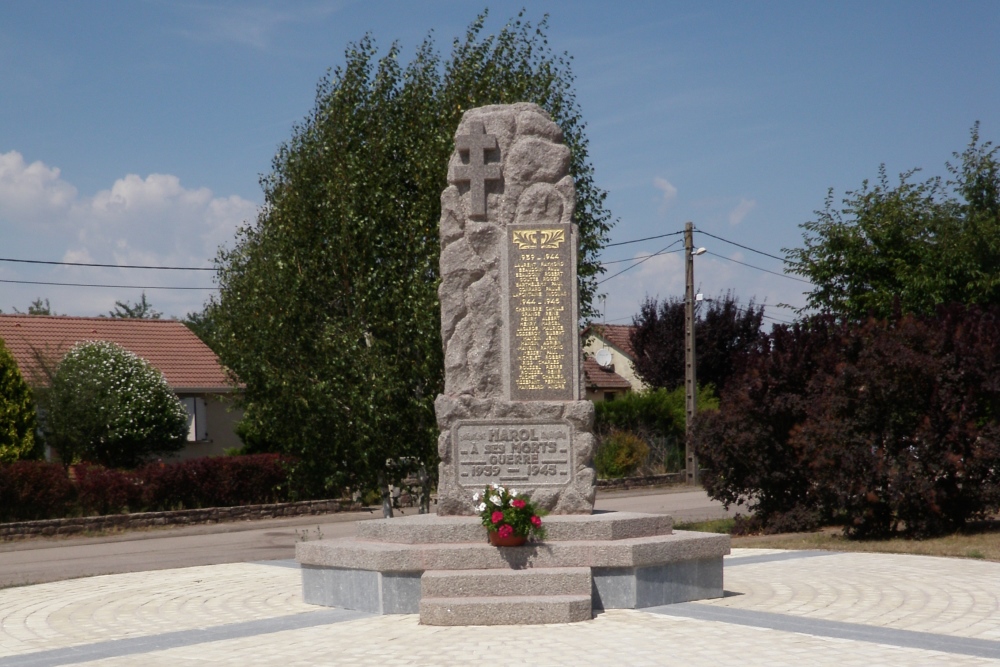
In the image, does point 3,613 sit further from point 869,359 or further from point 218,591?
point 869,359

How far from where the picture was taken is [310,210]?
17219mm

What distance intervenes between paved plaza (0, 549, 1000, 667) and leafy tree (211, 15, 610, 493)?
5116 millimetres

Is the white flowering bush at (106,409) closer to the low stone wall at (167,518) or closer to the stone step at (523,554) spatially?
the low stone wall at (167,518)

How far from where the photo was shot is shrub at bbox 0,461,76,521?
21108mm

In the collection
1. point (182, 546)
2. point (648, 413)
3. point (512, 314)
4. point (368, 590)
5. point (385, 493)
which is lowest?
point (182, 546)

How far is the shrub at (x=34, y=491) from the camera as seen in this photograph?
831 inches

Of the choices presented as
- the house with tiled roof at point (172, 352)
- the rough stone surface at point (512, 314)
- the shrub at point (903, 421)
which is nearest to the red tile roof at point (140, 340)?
the house with tiled roof at point (172, 352)

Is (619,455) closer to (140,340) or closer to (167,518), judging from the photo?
(167,518)

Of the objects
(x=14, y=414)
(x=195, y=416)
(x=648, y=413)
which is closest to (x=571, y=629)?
(x=14, y=414)

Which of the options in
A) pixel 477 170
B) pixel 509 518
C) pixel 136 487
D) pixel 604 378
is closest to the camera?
pixel 509 518

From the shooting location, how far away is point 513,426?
33.9ft

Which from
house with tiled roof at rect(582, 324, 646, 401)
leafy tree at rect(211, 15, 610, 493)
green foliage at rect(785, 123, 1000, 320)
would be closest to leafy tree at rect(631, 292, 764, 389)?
house with tiled roof at rect(582, 324, 646, 401)

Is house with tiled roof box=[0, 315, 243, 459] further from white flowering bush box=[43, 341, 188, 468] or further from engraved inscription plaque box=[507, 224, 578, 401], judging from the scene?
engraved inscription plaque box=[507, 224, 578, 401]

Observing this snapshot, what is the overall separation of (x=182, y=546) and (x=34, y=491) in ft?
14.5
